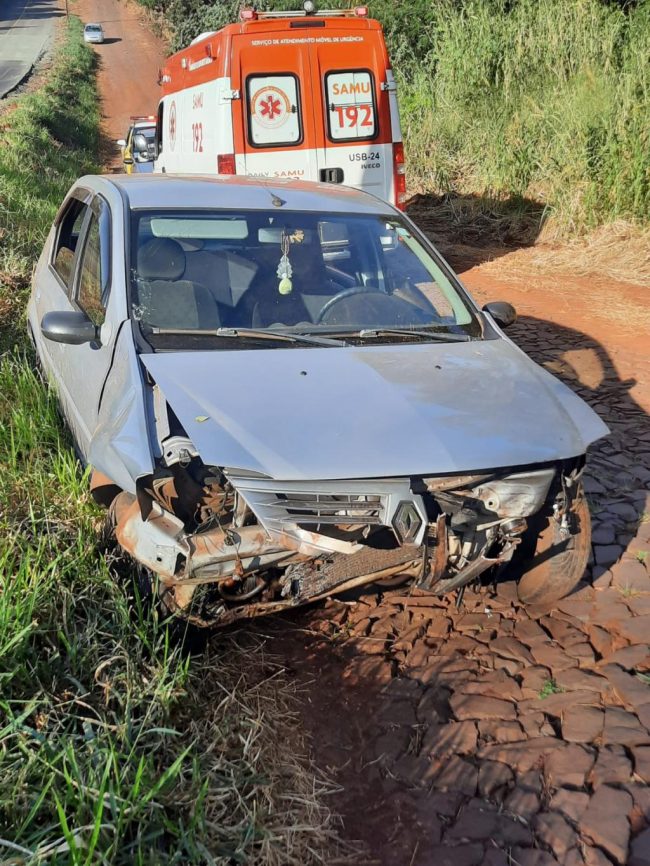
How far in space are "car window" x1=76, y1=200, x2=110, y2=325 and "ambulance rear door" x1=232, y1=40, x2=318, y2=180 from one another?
455 centimetres

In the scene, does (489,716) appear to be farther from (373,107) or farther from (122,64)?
(122,64)

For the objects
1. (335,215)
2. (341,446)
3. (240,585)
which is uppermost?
(335,215)

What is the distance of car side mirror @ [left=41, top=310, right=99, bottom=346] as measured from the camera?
3529mm

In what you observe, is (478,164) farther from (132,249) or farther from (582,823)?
(582,823)

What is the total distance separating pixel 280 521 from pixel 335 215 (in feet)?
7.12

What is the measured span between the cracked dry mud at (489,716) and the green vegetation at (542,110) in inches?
316

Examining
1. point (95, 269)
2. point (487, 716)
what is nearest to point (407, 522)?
point (487, 716)

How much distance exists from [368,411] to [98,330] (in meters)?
1.40

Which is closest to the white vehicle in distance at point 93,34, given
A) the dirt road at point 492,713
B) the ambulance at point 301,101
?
the ambulance at point 301,101

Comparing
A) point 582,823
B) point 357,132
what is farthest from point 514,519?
point 357,132

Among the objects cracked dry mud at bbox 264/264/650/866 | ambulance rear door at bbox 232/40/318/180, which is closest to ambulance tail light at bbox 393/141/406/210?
ambulance rear door at bbox 232/40/318/180

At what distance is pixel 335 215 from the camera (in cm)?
429

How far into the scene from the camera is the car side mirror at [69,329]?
11.6 ft

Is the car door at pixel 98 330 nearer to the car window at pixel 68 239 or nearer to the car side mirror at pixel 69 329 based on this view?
the car side mirror at pixel 69 329
